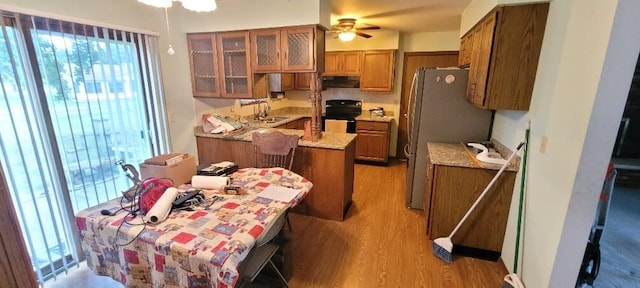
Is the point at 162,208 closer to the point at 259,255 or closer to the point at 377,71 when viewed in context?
the point at 259,255

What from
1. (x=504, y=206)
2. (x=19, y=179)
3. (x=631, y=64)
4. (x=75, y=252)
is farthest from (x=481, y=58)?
(x=75, y=252)

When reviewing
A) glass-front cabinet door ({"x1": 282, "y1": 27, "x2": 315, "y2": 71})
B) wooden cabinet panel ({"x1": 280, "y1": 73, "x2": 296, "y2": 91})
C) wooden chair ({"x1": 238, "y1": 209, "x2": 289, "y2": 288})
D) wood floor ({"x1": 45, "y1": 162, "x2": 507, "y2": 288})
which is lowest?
wood floor ({"x1": 45, "y1": 162, "x2": 507, "y2": 288})

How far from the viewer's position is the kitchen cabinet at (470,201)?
2258 millimetres

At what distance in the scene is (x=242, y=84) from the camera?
3.18m

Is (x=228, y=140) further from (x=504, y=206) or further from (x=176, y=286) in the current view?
(x=504, y=206)

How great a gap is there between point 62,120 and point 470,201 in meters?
3.41

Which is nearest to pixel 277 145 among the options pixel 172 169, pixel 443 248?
pixel 172 169

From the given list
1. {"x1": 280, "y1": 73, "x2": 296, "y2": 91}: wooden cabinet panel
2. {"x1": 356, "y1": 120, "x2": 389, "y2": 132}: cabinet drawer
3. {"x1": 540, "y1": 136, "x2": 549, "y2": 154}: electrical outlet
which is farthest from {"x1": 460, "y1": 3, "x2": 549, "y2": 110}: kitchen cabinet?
{"x1": 280, "y1": 73, "x2": 296, "y2": 91}: wooden cabinet panel

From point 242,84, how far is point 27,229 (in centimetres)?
218

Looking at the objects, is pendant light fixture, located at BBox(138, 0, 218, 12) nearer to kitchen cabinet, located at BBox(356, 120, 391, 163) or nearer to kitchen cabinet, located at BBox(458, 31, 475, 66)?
kitchen cabinet, located at BBox(458, 31, 475, 66)

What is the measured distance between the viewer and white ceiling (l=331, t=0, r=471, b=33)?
296 centimetres

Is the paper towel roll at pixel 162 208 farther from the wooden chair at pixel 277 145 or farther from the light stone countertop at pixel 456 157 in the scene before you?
the light stone countertop at pixel 456 157

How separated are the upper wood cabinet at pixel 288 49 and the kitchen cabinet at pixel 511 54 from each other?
60.5 inches

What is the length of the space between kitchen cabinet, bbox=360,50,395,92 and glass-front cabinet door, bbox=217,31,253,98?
2482mm
